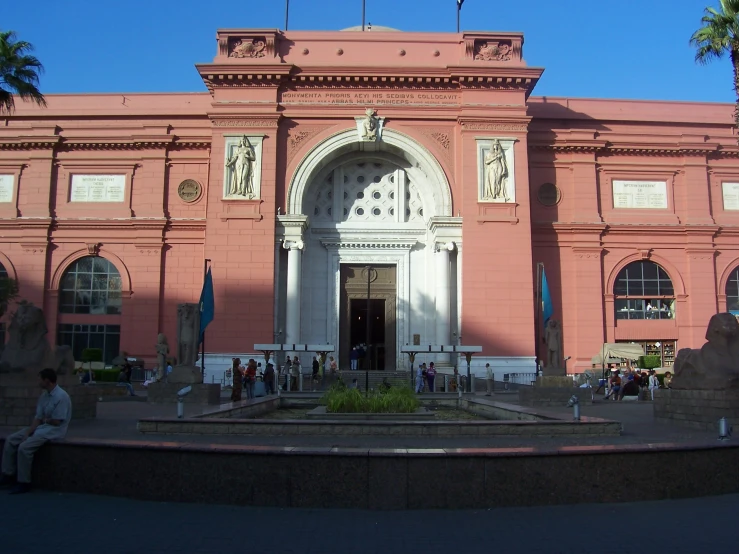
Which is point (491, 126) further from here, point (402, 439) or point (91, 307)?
point (402, 439)

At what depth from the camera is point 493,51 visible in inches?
1092

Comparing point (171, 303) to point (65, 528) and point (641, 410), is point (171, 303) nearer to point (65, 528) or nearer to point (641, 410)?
point (641, 410)

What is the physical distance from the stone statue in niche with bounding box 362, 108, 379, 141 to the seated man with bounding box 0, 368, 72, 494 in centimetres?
2130

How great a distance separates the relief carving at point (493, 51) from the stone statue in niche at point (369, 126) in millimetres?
4802

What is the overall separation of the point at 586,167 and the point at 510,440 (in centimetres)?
2211

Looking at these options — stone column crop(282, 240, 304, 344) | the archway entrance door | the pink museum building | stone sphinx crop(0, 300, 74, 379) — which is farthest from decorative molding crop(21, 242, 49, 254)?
stone sphinx crop(0, 300, 74, 379)

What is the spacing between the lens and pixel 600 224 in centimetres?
2888

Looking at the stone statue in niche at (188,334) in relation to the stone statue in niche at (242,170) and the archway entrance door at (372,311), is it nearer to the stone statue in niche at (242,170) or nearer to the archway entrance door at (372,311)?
the stone statue in niche at (242,170)

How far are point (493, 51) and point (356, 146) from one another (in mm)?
6644

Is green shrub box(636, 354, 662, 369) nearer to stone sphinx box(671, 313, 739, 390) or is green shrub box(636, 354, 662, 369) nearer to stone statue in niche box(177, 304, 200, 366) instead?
stone sphinx box(671, 313, 739, 390)

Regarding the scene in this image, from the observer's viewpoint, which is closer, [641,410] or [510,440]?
[510,440]

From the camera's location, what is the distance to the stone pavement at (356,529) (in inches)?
206

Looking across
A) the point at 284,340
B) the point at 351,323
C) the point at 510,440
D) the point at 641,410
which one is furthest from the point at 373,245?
the point at 510,440

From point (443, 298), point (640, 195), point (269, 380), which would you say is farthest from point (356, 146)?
point (640, 195)
